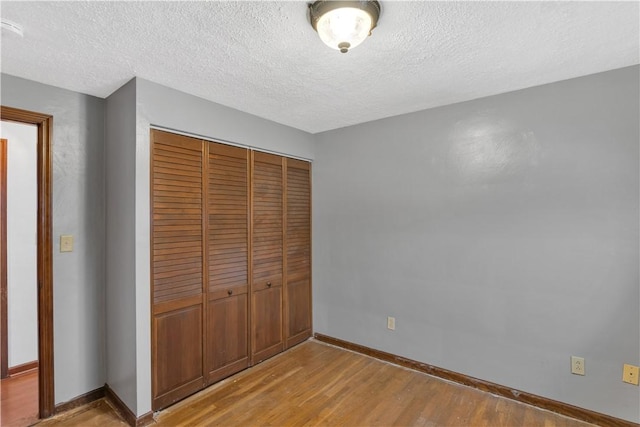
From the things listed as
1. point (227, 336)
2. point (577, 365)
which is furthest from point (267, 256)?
point (577, 365)

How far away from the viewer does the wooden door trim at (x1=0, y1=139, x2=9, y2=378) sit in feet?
8.38

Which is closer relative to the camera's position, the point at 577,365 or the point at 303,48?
the point at 303,48

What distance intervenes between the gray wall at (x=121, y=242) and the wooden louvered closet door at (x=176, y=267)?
5.1 inches

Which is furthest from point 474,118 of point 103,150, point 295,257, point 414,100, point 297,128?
point 103,150

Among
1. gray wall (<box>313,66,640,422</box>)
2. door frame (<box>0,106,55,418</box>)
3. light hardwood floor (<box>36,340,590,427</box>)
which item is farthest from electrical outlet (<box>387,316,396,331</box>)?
door frame (<box>0,106,55,418</box>)

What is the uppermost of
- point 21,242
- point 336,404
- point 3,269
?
point 21,242

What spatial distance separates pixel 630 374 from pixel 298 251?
8.64ft

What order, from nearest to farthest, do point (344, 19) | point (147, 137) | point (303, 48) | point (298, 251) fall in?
1. point (344, 19)
2. point (303, 48)
3. point (147, 137)
4. point (298, 251)

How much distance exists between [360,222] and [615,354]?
2029 millimetres

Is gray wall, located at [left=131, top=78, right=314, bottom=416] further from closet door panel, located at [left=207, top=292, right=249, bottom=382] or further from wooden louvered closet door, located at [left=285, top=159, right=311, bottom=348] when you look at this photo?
wooden louvered closet door, located at [left=285, top=159, right=311, bottom=348]

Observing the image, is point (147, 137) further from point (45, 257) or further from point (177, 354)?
point (177, 354)

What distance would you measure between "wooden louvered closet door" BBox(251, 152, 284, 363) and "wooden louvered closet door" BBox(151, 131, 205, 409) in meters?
0.55

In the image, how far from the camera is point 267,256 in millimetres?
2951

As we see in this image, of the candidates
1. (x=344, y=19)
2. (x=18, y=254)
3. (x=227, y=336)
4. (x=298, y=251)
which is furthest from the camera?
(x=298, y=251)
